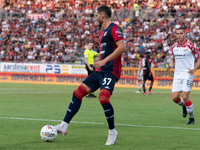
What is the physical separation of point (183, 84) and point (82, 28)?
26925mm

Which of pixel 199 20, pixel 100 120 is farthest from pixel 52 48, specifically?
pixel 100 120

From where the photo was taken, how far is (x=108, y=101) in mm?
6531

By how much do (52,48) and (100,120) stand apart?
25.0 metres

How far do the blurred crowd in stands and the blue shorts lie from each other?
67.4ft

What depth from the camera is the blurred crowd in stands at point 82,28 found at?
102 ft

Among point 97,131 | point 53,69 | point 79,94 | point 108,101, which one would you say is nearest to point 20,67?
point 53,69

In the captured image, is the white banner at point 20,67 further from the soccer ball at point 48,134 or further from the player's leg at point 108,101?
the player's leg at point 108,101

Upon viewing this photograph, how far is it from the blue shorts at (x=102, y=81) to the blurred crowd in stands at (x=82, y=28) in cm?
2053

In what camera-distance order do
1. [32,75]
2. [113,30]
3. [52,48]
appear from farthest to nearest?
1. [52,48]
2. [32,75]
3. [113,30]

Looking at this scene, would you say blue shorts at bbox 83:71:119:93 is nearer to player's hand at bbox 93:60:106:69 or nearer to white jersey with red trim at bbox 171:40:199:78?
player's hand at bbox 93:60:106:69

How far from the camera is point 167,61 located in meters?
26.9

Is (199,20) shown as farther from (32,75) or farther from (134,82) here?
(32,75)

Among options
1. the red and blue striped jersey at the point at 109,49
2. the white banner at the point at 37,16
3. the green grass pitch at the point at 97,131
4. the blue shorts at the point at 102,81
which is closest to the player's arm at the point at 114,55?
the red and blue striped jersey at the point at 109,49

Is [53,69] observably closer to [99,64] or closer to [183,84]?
[183,84]
